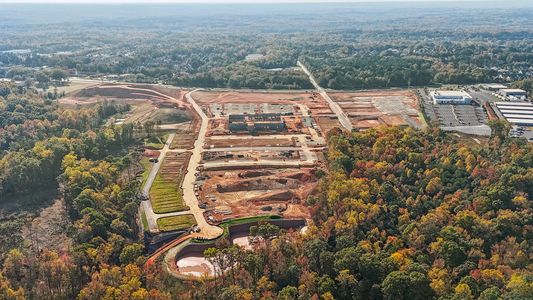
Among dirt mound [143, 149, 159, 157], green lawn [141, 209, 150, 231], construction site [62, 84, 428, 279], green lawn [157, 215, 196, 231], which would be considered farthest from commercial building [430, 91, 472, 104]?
green lawn [141, 209, 150, 231]

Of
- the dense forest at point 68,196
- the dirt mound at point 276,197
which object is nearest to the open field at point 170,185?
the dense forest at point 68,196

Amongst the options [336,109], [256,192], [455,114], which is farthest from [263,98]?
[256,192]

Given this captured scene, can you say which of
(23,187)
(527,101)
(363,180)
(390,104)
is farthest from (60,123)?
(527,101)

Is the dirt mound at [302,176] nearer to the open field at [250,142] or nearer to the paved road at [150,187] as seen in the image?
the open field at [250,142]

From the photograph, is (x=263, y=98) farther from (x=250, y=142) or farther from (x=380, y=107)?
(x=250, y=142)

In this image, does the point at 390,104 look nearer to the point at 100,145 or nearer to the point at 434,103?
the point at 434,103

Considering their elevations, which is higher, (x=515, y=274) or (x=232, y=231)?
(x=515, y=274)
